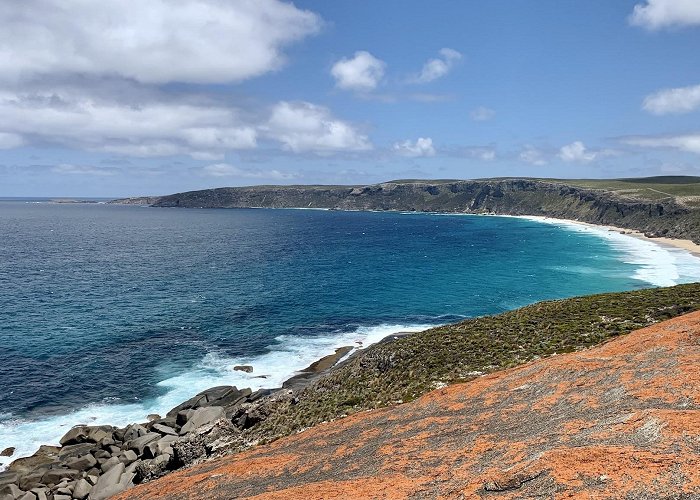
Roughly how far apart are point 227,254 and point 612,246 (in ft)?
444

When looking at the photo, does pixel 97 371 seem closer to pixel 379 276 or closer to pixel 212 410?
pixel 212 410

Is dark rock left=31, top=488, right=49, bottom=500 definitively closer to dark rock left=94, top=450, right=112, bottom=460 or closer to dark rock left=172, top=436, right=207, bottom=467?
dark rock left=94, top=450, right=112, bottom=460

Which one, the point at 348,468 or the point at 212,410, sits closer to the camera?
the point at 348,468

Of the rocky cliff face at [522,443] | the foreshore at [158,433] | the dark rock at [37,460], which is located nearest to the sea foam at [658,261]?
the rocky cliff face at [522,443]

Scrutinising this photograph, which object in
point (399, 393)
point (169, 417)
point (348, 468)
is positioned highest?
point (348, 468)

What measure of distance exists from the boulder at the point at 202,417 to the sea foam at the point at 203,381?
27.4 feet

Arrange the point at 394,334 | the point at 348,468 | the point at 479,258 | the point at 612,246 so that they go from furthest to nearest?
1. the point at 612,246
2. the point at 479,258
3. the point at 394,334
4. the point at 348,468

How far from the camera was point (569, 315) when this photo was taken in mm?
44062

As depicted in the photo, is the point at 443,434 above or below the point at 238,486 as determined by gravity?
above

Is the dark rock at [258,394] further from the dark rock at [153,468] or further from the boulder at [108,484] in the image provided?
the boulder at [108,484]

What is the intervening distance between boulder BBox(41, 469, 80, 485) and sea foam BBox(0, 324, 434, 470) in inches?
272

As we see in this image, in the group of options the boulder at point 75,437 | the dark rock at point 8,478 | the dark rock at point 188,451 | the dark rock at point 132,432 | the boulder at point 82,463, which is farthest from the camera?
the boulder at point 75,437

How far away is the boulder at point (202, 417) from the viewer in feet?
134

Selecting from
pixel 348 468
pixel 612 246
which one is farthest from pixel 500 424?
pixel 612 246
